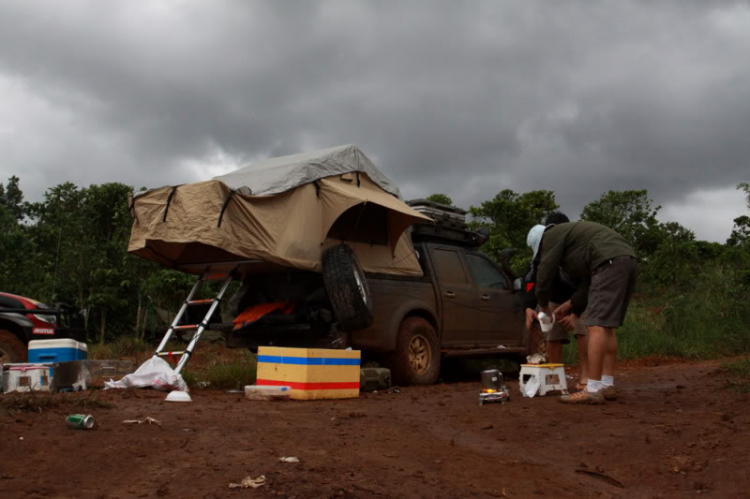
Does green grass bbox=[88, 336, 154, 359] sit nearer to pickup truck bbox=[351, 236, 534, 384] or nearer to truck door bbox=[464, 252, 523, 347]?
pickup truck bbox=[351, 236, 534, 384]

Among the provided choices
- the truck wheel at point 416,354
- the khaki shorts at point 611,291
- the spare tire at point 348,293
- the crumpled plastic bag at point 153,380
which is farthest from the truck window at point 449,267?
the crumpled plastic bag at point 153,380

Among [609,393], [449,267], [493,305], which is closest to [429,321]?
[449,267]

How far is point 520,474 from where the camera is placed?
11.7 ft

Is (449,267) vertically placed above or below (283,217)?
below

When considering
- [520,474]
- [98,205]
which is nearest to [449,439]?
[520,474]

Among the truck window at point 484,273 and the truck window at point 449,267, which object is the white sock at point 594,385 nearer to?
the truck window at point 449,267

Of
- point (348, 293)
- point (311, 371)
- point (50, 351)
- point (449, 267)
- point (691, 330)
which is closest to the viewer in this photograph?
point (311, 371)

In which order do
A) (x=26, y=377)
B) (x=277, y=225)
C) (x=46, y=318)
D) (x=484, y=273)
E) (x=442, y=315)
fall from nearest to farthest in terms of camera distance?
(x=26, y=377) → (x=277, y=225) → (x=46, y=318) → (x=442, y=315) → (x=484, y=273)

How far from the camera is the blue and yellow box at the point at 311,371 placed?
250 inches

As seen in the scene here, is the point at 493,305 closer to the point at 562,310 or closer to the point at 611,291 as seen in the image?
the point at 562,310

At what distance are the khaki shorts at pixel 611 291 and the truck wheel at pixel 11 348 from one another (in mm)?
5845

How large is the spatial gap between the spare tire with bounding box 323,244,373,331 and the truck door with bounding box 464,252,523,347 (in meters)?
2.32

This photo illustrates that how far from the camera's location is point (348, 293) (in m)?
7.03

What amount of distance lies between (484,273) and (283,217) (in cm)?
326
